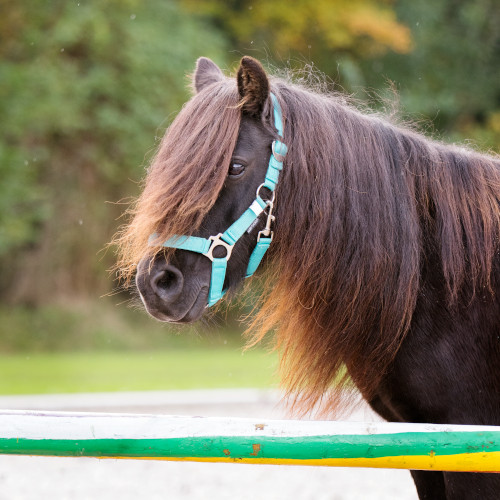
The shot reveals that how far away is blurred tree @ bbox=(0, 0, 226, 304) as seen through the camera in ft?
58.5

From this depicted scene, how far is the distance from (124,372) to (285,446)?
482 inches

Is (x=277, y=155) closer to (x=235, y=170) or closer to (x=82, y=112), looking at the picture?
(x=235, y=170)

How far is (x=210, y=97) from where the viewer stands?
2758 mm

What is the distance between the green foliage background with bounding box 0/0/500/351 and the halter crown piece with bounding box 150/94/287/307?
44.5ft

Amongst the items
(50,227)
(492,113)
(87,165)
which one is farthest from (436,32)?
(50,227)

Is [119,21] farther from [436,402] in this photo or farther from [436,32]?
[436,402]

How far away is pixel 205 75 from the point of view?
3.12 m

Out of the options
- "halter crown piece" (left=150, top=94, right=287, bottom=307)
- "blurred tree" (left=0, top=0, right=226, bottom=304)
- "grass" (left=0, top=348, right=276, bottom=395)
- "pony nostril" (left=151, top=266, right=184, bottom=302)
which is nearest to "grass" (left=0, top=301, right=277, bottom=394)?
"grass" (left=0, top=348, right=276, bottom=395)

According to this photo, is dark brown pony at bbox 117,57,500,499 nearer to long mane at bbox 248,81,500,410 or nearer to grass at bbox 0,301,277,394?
long mane at bbox 248,81,500,410

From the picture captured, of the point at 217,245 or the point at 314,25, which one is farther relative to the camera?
→ the point at 314,25

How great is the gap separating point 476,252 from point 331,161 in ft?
2.09

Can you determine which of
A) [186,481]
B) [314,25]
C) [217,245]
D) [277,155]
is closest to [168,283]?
[217,245]

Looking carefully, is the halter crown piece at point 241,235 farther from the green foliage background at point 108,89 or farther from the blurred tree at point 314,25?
the blurred tree at point 314,25

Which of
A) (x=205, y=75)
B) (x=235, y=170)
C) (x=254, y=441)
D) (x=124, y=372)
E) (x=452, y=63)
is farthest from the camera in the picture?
(x=452, y=63)
